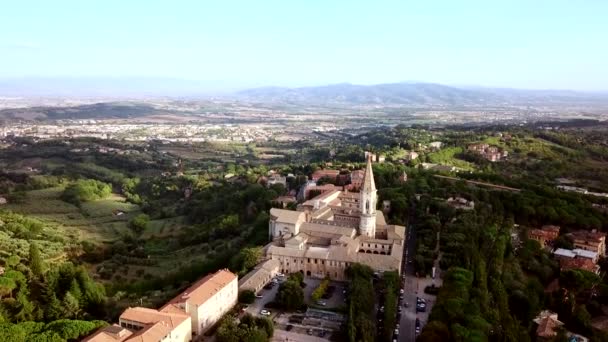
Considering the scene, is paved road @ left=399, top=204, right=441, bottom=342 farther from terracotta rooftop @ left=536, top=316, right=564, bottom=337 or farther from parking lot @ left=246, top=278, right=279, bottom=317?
parking lot @ left=246, top=278, right=279, bottom=317

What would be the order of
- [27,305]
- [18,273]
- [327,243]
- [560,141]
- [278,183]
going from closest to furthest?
[27,305]
[18,273]
[327,243]
[278,183]
[560,141]

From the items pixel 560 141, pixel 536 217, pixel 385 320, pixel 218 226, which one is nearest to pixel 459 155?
pixel 560 141

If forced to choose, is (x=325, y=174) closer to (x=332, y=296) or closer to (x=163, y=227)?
(x=163, y=227)

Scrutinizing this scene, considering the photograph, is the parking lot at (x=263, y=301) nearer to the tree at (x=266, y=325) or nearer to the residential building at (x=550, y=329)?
the tree at (x=266, y=325)

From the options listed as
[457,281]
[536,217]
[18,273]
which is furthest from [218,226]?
[536,217]

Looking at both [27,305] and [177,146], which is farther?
[177,146]

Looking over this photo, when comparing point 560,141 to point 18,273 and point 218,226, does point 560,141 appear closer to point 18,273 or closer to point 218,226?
point 218,226

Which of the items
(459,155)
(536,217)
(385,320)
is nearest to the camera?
(385,320)
